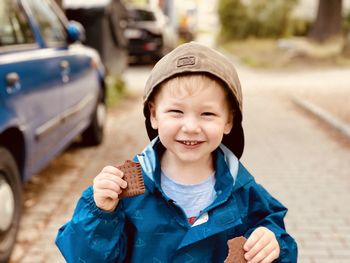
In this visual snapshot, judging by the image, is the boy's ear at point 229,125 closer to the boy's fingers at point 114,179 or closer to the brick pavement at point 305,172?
the boy's fingers at point 114,179

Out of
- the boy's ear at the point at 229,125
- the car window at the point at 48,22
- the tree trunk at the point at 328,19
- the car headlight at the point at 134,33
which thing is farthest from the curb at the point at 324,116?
the tree trunk at the point at 328,19

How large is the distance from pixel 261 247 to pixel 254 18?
83.5 feet

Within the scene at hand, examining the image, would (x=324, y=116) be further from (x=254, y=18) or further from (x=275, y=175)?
(x=254, y=18)

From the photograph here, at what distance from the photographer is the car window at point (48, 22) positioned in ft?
16.4

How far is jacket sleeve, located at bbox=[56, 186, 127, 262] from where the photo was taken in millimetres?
1703

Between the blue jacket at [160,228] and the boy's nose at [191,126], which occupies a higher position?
the boy's nose at [191,126]

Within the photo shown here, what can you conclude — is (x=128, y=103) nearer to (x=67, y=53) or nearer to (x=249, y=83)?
(x=249, y=83)

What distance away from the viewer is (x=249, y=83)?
13906 mm

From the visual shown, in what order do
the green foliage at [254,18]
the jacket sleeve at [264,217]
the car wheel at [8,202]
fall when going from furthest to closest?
the green foliage at [254,18] < the car wheel at [8,202] < the jacket sleeve at [264,217]

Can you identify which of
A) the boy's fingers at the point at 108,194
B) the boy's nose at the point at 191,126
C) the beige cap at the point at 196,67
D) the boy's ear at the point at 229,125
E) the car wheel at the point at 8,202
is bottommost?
the car wheel at the point at 8,202

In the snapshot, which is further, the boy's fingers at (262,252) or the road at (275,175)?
the road at (275,175)

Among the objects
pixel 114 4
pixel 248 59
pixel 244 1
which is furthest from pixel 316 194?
pixel 244 1

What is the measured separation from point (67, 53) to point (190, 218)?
3901mm

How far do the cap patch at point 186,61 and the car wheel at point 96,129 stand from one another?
198 inches
